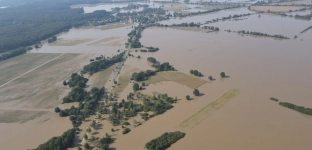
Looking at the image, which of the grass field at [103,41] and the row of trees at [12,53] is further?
the grass field at [103,41]

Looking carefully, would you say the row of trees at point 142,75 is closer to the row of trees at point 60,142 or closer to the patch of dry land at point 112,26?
the row of trees at point 60,142

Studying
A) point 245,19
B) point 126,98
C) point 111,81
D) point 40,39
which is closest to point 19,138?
point 126,98

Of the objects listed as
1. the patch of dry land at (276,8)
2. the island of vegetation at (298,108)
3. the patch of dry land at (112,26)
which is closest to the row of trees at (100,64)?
the island of vegetation at (298,108)

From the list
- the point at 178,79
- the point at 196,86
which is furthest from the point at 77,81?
the point at 196,86

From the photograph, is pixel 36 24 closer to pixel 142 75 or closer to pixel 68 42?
pixel 68 42

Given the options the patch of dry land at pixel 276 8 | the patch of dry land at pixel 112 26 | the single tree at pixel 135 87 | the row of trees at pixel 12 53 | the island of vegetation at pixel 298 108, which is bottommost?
the island of vegetation at pixel 298 108
